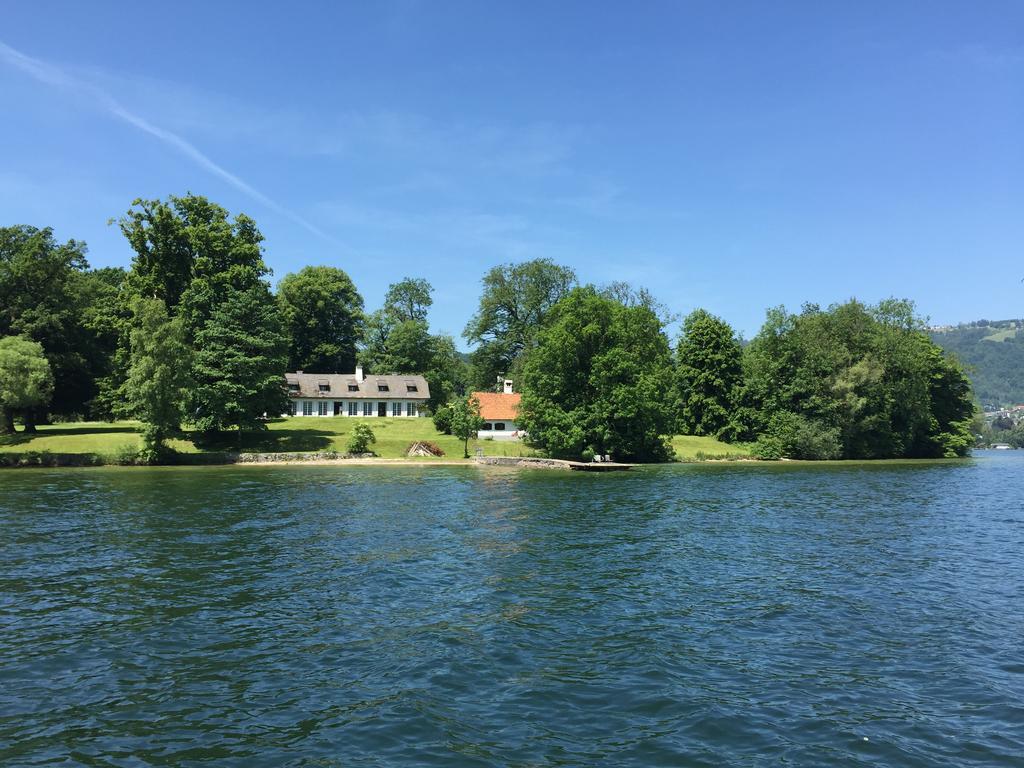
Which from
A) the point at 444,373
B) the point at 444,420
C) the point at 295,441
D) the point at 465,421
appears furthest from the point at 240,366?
the point at 444,373

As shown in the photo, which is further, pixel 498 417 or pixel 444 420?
pixel 498 417

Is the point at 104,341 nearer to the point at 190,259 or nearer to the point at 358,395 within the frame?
the point at 190,259

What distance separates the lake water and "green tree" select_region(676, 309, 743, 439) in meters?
62.3

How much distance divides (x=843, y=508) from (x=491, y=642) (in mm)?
30258

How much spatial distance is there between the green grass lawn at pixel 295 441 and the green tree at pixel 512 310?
29119 millimetres

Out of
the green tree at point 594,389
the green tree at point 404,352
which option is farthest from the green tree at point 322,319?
the green tree at point 594,389

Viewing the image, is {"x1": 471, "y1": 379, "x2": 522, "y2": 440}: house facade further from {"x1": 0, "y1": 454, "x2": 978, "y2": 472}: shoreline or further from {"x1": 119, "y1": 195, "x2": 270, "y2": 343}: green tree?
{"x1": 119, "y1": 195, "x2": 270, "y2": 343}: green tree

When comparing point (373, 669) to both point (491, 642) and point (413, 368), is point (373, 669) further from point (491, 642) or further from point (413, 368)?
point (413, 368)

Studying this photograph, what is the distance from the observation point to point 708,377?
96.9m

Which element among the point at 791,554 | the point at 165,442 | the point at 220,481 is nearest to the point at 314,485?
the point at 220,481

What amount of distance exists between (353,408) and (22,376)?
46683 mm

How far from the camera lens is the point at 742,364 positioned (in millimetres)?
98875

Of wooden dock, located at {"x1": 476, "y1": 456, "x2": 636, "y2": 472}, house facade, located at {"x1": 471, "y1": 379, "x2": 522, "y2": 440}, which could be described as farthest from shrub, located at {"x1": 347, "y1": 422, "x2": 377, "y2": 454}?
house facade, located at {"x1": 471, "y1": 379, "x2": 522, "y2": 440}

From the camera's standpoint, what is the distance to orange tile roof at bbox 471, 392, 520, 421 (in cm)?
9325
